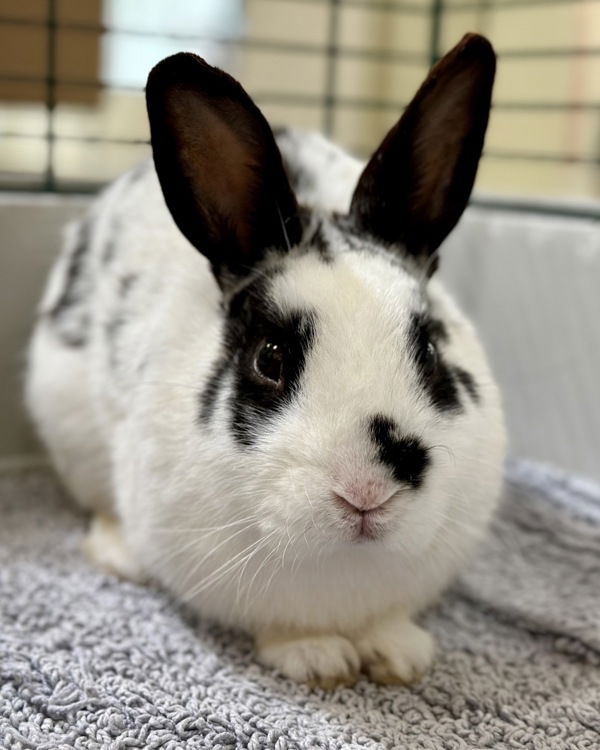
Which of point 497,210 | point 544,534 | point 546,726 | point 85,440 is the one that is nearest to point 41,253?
point 85,440

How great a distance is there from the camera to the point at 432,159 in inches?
51.2

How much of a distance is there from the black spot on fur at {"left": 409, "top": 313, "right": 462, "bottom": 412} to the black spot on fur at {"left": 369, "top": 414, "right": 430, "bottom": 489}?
10 centimetres

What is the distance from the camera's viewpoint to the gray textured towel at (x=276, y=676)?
113cm

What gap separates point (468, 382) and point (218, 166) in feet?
1.42

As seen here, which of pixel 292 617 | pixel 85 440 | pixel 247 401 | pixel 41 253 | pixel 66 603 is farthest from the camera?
pixel 41 253

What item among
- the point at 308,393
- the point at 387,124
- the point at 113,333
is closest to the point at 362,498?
the point at 308,393

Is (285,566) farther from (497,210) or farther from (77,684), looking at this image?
(497,210)

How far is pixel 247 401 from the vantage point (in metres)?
1.14

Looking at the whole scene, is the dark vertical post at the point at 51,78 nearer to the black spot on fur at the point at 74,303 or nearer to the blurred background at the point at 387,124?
the blurred background at the point at 387,124

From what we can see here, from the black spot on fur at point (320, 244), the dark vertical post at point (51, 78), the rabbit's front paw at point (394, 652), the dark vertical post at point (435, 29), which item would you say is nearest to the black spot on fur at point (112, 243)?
the dark vertical post at point (51, 78)

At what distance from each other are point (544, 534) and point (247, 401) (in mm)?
790

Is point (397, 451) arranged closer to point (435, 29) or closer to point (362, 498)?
point (362, 498)

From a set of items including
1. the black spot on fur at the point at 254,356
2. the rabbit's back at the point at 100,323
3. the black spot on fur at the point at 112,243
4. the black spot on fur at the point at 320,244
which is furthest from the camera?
the black spot on fur at the point at 112,243

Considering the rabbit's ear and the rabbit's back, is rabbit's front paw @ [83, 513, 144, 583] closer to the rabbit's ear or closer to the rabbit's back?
the rabbit's back
